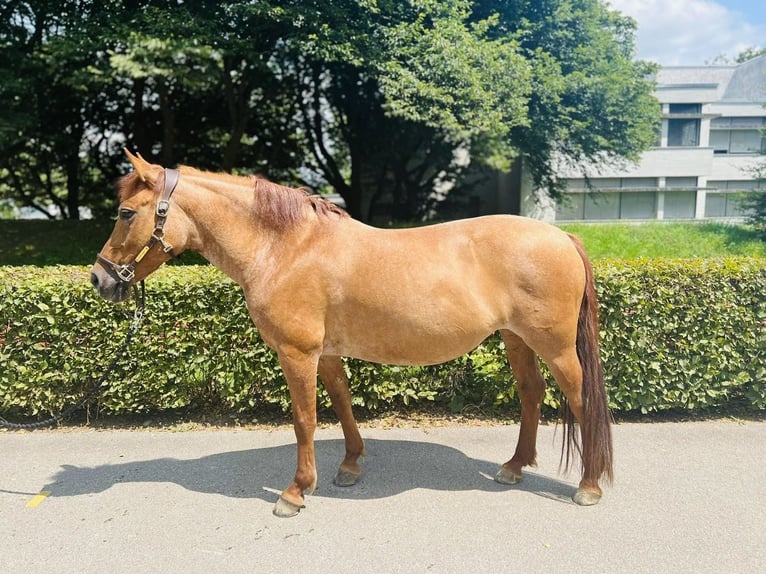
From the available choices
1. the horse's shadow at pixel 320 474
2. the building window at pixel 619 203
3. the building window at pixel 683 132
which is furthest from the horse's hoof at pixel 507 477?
the building window at pixel 683 132

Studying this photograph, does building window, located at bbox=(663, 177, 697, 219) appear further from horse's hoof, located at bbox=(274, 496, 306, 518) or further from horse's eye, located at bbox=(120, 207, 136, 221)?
horse's eye, located at bbox=(120, 207, 136, 221)

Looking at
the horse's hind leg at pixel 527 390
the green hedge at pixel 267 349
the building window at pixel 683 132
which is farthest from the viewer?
the building window at pixel 683 132

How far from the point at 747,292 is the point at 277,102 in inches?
593

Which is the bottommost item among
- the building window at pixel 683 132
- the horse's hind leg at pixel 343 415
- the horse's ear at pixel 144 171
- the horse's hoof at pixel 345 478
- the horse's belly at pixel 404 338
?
the horse's hoof at pixel 345 478

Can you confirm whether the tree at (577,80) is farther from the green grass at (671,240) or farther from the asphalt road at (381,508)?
the asphalt road at (381,508)

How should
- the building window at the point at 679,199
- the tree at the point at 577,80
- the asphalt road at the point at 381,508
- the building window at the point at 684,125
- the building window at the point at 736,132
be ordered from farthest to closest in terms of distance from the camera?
the building window at the point at 736,132 < the building window at the point at 684,125 < the building window at the point at 679,199 < the tree at the point at 577,80 < the asphalt road at the point at 381,508

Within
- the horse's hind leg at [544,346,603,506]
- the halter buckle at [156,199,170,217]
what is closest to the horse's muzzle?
the halter buckle at [156,199,170,217]

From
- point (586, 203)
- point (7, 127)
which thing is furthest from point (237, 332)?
point (586, 203)

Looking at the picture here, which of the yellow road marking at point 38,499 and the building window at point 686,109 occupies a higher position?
the building window at point 686,109

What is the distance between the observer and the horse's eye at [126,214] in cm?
327

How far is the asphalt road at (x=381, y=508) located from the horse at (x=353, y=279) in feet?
1.11

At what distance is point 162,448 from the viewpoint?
4.50 m

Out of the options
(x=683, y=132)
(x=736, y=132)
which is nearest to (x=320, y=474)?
(x=683, y=132)

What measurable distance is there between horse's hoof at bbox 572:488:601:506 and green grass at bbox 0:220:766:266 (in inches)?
352
